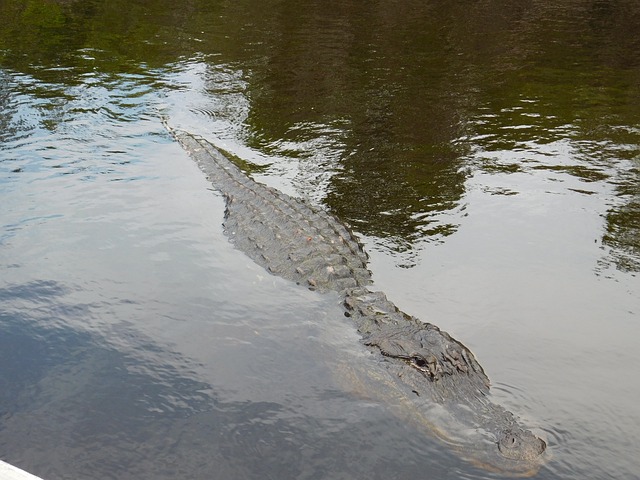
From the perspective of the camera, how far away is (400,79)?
14023 millimetres

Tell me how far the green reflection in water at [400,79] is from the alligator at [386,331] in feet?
2.81

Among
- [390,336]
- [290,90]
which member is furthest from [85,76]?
[390,336]

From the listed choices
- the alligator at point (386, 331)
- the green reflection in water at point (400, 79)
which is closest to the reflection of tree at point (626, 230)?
the green reflection in water at point (400, 79)

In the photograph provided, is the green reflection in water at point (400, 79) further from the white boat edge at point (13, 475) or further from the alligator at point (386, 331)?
the white boat edge at point (13, 475)

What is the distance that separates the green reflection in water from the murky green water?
72 millimetres

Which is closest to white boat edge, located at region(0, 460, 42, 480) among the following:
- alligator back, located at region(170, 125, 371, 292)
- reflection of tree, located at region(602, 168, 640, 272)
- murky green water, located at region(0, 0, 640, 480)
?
murky green water, located at region(0, 0, 640, 480)

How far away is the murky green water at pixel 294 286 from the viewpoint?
17.7 feet

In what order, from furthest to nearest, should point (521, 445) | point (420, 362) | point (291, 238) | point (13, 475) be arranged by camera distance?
1. point (291, 238)
2. point (420, 362)
3. point (521, 445)
4. point (13, 475)

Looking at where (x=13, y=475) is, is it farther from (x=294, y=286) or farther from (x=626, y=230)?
(x=626, y=230)

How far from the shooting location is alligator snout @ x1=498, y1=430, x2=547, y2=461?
16.1 feet

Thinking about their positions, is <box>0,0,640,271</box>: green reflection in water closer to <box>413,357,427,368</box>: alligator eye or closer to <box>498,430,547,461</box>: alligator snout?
<box>413,357,427,368</box>: alligator eye

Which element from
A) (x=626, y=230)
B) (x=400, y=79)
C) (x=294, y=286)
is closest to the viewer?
(x=294, y=286)

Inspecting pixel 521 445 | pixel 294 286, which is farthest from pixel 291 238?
pixel 521 445

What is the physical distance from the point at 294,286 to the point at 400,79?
25.6ft
